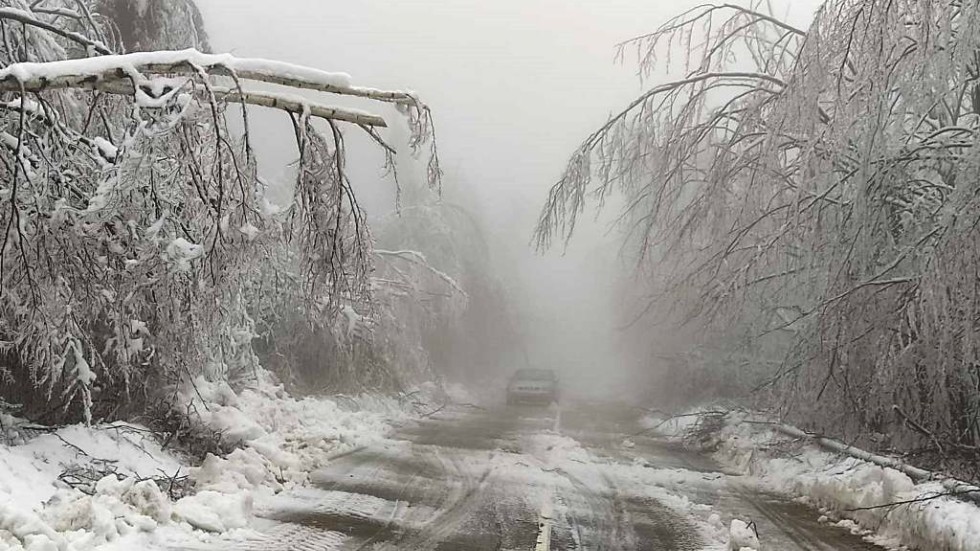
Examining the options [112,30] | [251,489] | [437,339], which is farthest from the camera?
[437,339]

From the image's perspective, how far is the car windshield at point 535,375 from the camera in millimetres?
27127

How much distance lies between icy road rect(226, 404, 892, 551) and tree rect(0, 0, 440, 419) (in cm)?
203

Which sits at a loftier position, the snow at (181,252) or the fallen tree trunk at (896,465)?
the snow at (181,252)

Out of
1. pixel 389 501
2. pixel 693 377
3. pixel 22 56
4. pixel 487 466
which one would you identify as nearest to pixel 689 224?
pixel 487 466

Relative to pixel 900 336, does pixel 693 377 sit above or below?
below

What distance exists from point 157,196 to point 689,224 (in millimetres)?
7587

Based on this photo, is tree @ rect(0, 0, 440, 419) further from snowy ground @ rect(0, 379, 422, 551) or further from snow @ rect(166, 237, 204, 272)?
snowy ground @ rect(0, 379, 422, 551)

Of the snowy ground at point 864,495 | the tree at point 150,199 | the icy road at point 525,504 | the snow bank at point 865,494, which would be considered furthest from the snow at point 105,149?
the snow bank at point 865,494

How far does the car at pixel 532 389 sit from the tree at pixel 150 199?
19.0 m

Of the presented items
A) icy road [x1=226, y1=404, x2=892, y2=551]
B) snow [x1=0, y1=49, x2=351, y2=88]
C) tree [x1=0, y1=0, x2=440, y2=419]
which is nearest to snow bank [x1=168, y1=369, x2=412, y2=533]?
icy road [x1=226, y1=404, x2=892, y2=551]

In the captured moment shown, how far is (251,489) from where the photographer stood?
311 inches

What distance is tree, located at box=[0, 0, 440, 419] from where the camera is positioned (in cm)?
495

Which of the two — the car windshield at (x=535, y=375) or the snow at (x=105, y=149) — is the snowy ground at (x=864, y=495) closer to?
the snow at (x=105, y=149)

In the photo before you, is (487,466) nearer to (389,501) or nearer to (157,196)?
(389,501)
